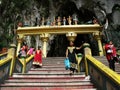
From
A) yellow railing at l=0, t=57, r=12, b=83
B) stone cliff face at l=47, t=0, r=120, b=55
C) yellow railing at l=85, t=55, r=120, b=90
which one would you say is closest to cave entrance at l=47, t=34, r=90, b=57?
stone cliff face at l=47, t=0, r=120, b=55

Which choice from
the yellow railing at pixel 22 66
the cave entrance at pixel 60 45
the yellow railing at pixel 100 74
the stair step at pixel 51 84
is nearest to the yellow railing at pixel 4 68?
the stair step at pixel 51 84

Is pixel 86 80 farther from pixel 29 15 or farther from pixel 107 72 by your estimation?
pixel 29 15

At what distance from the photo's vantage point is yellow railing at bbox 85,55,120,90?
6.56 m

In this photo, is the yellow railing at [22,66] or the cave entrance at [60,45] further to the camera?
the cave entrance at [60,45]

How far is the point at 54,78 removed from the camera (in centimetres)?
970

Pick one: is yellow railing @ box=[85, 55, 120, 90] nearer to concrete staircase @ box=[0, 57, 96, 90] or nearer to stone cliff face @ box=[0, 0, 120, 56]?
concrete staircase @ box=[0, 57, 96, 90]

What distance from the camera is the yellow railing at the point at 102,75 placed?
6.56 metres

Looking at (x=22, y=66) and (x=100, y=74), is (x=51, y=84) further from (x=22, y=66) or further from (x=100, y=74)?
(x=22, y=66)

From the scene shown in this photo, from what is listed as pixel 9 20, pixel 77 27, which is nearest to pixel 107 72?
pixel 77 27

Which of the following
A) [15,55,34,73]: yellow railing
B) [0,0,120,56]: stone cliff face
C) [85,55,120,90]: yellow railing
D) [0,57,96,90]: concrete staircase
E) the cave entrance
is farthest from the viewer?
the cave entrance

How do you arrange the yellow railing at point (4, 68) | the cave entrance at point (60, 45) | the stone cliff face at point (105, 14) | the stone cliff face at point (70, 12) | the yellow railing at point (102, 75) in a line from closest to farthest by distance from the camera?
the yellow railing at point (102, 75) → the yellow railing at point (4, 68) → the stone cliff face at point (105, 14) → the stone cliff face at point (70, 12) → the cave entrance at point (60, 45)

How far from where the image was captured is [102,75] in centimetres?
792

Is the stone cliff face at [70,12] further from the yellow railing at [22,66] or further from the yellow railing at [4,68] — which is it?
the yellow railing at [4,68]

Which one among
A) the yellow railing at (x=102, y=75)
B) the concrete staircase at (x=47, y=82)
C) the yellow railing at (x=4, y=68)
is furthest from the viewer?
the yellow railing at (x=4, y=68)
